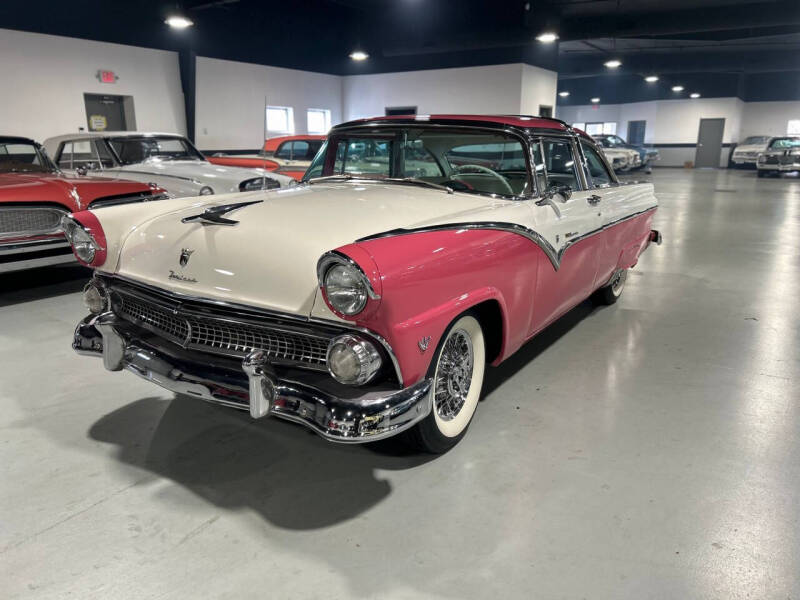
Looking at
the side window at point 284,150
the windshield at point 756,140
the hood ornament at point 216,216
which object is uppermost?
the windshield at point 756,140

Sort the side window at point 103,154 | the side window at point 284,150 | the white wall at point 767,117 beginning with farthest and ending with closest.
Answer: the white wall at point 767,117
the side window at point 284,150
the side window at point 103,154

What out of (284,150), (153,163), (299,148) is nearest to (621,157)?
(299,148)

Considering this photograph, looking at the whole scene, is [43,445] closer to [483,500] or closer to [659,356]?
[483,500]

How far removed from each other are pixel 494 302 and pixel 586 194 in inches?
53.0

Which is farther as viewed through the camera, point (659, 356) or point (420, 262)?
point (659, 356)

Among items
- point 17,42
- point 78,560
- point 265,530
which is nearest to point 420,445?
point 265,530

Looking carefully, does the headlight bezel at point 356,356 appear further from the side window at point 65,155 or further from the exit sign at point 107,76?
the exit sign at point 107,76

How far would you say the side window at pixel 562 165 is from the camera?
3579mm

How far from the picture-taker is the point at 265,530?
2053 mm

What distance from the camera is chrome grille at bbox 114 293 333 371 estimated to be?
212 cm

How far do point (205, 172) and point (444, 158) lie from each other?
425 cm

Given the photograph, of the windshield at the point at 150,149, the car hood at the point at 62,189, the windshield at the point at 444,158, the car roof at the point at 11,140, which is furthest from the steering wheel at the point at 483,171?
the windshield at the point at 150,149

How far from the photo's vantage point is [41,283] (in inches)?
220

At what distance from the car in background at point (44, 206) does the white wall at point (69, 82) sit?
21.7ft
